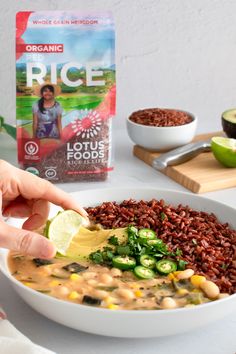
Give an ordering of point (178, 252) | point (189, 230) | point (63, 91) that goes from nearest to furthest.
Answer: point (178, 252) < point (189, 230) < point (63, 91)

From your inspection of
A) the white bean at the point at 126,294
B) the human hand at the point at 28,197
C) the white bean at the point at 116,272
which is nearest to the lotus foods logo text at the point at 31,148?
the human hand at the point at 28,197

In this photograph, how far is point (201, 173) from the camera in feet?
8.19

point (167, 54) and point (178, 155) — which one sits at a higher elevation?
point (167, 54)

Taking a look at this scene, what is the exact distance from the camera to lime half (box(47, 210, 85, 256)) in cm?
179

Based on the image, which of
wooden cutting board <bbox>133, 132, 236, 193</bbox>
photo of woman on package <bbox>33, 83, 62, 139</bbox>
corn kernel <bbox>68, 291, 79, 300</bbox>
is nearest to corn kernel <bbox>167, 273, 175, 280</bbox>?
corn kernel <bbox>68, 291, 79, 300</bbox>

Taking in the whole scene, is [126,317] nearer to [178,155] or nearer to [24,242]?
[24,242]

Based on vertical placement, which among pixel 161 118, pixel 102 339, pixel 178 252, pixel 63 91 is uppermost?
pixel 63 91

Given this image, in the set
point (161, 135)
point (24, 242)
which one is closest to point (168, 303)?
point (24, 242)

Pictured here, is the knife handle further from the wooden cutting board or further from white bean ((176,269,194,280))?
white bean ((176,269,194,280))

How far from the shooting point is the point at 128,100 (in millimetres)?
3119

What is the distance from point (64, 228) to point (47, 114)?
0.67 m

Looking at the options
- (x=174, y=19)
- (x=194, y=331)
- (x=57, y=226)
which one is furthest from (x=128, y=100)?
(x=194, y=331)

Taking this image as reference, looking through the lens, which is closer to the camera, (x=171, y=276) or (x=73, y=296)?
(x=73, y=296)

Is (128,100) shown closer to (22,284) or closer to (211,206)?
(211,206)
